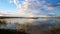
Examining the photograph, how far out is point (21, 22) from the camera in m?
1.60

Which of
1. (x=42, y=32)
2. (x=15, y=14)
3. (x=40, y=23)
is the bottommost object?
(x=42, y=32)

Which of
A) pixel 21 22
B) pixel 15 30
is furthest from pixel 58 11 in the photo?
pixel 15 30

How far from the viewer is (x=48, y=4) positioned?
5.19 ft

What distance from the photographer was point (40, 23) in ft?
5.16

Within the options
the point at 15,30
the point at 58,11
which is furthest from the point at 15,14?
the point at 58,11

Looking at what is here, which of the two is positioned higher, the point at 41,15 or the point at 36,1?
the point at 36,1

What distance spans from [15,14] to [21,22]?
0.13 meters

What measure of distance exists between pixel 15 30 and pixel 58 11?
1.90 ft

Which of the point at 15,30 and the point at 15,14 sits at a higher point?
the point at 15,14

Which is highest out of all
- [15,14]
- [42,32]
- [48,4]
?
[48,4]

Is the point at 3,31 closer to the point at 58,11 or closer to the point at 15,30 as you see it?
the point at 15,30

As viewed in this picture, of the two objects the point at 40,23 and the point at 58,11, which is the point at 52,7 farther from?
the point at 40,23

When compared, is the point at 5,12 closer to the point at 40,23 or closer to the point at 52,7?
the point at 40,23

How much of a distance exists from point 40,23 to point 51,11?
0.20 metres
